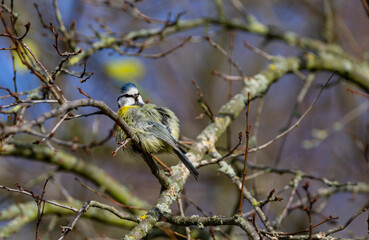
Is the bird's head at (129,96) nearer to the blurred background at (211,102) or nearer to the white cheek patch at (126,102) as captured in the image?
the white cheek patch at (126,102)

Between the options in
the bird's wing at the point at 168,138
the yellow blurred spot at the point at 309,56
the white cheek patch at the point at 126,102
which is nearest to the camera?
the bird's wing at the point at 168,138

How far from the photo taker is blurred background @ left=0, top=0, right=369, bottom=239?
611 centimetres

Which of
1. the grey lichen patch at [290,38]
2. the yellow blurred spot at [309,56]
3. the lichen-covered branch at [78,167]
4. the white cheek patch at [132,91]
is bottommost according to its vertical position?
the lichen-covered branch at [78,167]

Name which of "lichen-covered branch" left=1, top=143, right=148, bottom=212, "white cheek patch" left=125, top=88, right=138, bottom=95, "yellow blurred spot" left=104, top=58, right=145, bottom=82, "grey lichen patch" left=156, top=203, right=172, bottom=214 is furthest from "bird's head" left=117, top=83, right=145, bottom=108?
"yellow blurred spot" left=104, top=58, right=145, bottom=82

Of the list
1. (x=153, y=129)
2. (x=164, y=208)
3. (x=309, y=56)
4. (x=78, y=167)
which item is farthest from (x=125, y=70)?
(x=164, y=208)

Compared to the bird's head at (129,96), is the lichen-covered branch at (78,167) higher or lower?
lower

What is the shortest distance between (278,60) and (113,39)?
1.93 m

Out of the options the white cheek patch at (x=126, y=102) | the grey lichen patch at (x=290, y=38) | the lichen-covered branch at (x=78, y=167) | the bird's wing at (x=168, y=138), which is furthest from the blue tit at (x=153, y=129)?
the grey lichen patch at (x=290, y=38)

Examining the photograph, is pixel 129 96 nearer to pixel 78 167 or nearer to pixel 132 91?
pixel 132 91

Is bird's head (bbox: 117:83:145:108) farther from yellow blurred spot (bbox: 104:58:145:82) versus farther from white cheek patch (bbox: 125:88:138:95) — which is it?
yellow blurred spot (bbox: 104:58:145:82)

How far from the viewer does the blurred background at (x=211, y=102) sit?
6.11 meters

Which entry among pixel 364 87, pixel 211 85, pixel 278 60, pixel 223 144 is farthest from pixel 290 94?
pixel 278 60

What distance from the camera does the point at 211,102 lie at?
869cm

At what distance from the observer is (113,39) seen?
3.98m
